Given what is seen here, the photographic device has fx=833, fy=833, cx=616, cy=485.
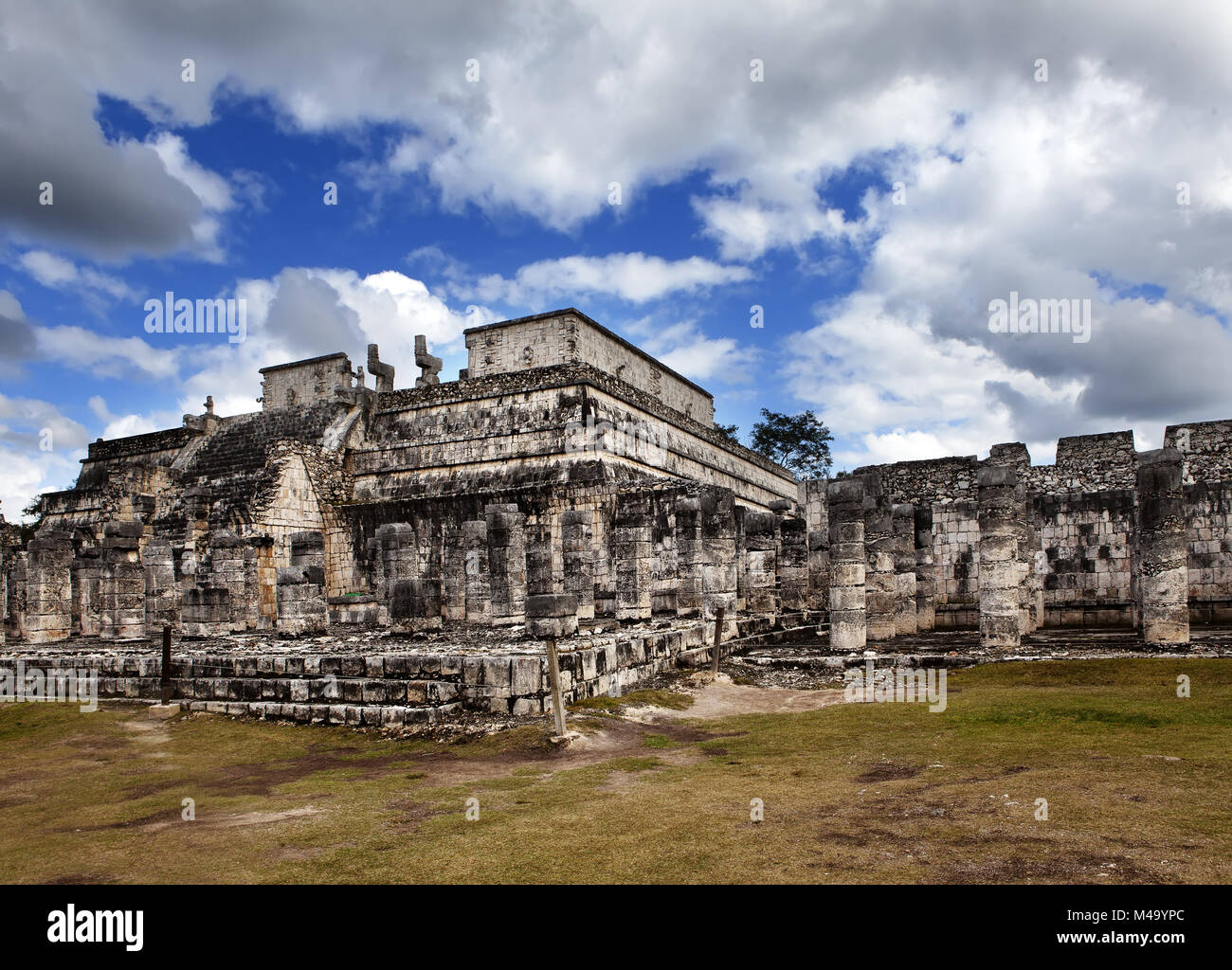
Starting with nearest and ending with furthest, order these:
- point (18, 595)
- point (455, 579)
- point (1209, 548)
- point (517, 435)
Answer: point (1209, 548) < point (455, 579) < point (18, 595) < point (517, 435)

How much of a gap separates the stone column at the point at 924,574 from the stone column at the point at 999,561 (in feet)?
10.8

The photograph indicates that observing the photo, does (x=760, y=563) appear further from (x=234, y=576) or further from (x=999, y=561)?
(x=234, y=576)

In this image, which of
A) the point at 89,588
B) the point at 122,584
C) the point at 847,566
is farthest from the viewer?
the point at 89,588

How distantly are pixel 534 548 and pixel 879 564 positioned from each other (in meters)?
6.01

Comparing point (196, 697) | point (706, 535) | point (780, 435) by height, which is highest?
point (780, 435)

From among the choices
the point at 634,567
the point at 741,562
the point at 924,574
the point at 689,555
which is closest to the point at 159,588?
the point at 634,567

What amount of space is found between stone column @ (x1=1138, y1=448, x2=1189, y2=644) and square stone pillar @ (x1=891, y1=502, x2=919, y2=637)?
4.07m

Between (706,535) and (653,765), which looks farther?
(706,535)

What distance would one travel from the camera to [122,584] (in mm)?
17969

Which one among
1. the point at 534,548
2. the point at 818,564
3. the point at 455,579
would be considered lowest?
the point at 455,579

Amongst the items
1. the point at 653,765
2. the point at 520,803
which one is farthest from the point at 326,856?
the point at 653,765
